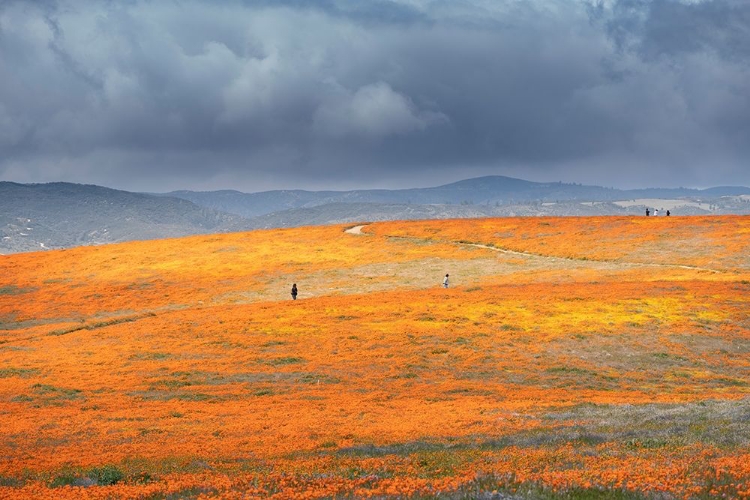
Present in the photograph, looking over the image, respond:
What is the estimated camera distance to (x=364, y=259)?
344ft

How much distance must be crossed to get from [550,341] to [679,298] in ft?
54.6

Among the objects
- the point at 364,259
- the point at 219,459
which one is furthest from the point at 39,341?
the point at 364,259

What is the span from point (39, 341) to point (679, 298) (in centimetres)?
5495

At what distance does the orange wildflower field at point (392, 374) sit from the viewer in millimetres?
17094

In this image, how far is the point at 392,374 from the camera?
146 feet

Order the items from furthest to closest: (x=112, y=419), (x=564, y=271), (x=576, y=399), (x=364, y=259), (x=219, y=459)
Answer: (x=364, y=259)
(x=564, y=271)
(x=576, y=399)
(x=112, y=419)
(x=219, y=459)

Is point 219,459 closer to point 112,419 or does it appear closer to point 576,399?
point 112,419

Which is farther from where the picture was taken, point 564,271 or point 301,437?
point 564,271

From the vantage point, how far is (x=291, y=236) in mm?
130000

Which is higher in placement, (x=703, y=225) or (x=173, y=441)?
(x=703, y=225)

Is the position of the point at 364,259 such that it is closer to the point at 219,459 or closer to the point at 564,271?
the point at 564,271

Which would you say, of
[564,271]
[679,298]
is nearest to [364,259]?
[564,271]

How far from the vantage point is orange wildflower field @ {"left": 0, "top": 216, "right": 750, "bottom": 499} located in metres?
17.1

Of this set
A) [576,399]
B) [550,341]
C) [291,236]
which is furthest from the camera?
[291,236]
